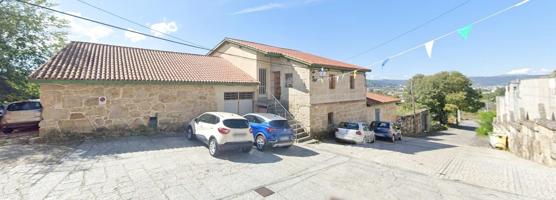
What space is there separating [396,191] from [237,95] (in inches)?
417

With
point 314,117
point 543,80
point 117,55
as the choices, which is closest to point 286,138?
point 314,117

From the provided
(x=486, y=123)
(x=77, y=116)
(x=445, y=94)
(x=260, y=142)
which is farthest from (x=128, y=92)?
(x=445, y=94)

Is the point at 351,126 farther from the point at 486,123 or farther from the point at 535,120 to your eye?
the point at 486,123

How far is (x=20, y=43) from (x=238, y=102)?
13708mm

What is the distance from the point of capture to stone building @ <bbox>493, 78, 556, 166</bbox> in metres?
8.84

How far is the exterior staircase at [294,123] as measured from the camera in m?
12.5

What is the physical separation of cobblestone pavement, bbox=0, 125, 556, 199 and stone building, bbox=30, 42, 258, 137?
62.1 inches

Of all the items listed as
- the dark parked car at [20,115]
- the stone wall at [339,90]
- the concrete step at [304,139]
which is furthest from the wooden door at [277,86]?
the dark parked car at [20,115]

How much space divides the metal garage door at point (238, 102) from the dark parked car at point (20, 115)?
895cm

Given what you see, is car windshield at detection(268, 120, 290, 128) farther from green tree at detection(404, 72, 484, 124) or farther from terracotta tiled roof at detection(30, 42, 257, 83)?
green tree at detection(404, 72, 484, 124)

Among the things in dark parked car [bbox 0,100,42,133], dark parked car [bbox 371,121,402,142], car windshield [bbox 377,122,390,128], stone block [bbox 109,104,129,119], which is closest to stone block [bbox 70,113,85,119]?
stone block [bbox 109,104,129,119]

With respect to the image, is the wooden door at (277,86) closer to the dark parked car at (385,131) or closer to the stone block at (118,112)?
the dark parked car at (385,131)

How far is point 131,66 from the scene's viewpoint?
12.4 metres

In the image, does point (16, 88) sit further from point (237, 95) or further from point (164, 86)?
point (237, 95)
